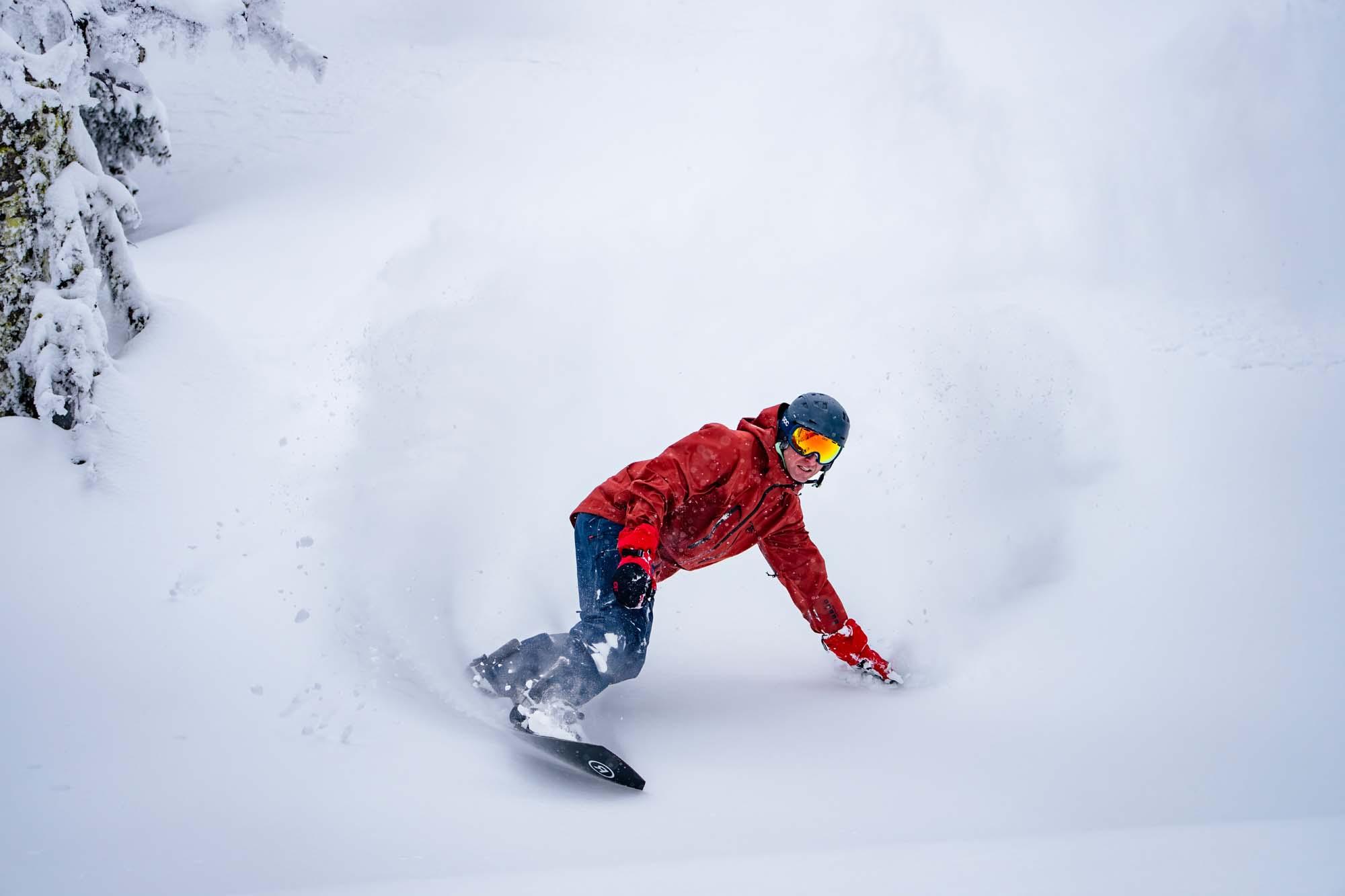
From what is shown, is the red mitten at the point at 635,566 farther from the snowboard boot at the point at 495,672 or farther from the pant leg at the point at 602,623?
the snowboard boot at the point at 495,672

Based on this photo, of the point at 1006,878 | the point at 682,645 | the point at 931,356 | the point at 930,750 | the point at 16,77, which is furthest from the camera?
the point at 931,356

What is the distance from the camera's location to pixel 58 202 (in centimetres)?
465

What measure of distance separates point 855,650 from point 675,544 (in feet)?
3.63

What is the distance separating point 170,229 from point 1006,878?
13.8 meters

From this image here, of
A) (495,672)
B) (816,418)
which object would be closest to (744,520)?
(816,418)

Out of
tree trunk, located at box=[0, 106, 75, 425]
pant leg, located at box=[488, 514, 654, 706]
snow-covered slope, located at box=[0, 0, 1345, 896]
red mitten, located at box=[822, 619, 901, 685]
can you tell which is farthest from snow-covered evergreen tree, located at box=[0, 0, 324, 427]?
red mitten, located at box=[822, 619, 901, 685]

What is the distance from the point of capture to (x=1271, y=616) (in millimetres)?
4359

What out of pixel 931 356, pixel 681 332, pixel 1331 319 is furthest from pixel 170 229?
pixel 1331 319

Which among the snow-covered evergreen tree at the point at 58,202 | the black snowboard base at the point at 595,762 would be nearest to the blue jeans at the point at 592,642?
the black snowboard base at the point at 595,762

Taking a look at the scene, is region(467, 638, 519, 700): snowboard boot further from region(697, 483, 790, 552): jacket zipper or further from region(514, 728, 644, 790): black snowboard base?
region(697, 483, 790, 552): jacket zipper

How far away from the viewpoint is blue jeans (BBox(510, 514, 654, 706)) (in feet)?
10.8

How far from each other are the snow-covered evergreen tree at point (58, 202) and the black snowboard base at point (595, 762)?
3338 mm

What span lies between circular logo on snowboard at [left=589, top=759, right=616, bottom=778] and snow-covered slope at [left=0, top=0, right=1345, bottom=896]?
90 mm

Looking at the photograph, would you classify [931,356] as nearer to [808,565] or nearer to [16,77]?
[808,565]
